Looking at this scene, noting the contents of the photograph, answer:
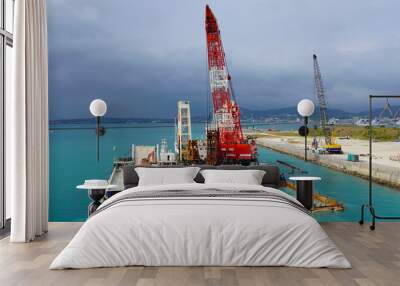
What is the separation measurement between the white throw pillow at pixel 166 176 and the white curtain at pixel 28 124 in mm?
1148

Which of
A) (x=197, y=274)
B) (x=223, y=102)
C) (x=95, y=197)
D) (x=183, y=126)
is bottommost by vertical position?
(x=197, y=274)


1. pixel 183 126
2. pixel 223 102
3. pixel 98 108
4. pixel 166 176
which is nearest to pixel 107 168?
pixel 98 108

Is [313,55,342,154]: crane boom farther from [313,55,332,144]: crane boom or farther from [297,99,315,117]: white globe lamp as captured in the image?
[297,99,315,117]: white globe lamp

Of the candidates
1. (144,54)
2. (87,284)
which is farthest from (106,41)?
(87,284)

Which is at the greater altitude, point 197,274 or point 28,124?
point 28,124

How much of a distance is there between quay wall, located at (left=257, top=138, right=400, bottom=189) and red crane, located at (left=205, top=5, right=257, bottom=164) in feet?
1.07

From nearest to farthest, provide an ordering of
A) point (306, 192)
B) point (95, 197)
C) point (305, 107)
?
point (95, 197)
point (306, 192)
point (305, 107)

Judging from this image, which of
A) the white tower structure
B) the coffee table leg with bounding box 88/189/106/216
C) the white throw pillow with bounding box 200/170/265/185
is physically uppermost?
the white tower structure

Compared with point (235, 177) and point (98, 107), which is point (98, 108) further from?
point (235, 177)

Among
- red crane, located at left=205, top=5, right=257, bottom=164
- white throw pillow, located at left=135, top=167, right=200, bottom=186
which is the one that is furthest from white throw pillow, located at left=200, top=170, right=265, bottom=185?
red crane, located at left=205, top=5, right=257, bottom=164

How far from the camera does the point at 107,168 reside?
7633mm

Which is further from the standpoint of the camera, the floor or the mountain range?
the mountain range

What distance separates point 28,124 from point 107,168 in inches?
87.2

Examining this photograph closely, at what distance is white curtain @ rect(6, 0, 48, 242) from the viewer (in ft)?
17.9
